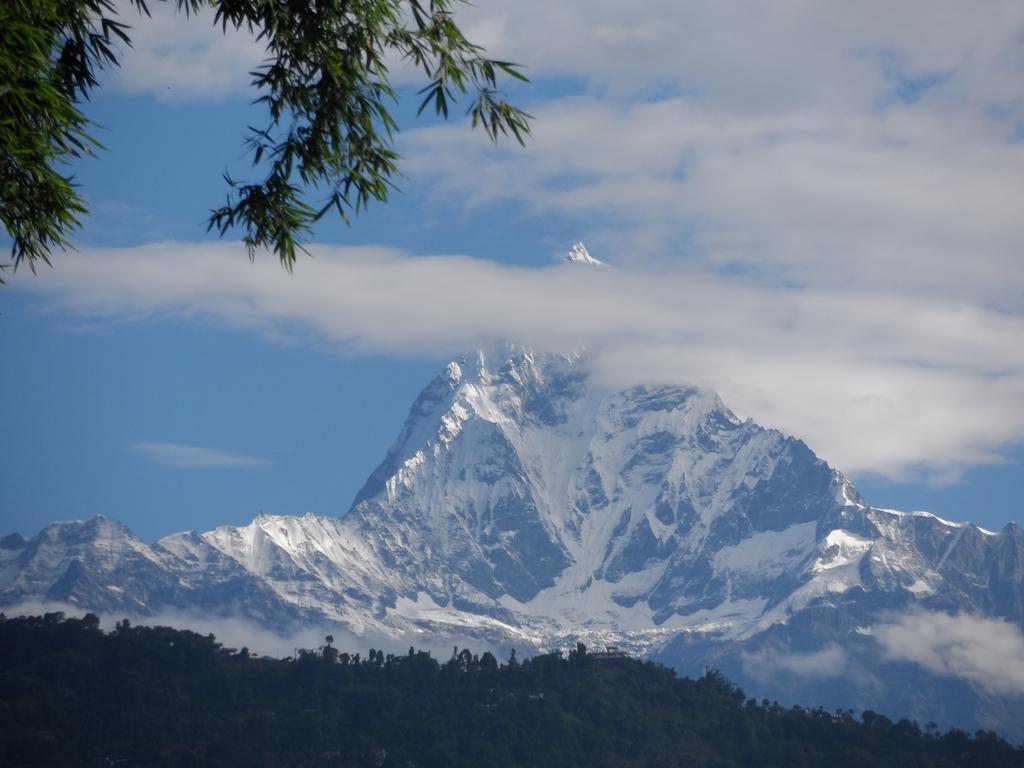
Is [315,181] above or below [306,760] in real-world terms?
above

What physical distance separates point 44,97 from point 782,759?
577 ft

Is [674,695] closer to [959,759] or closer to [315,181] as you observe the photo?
[959,759]

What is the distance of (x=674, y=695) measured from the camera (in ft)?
654

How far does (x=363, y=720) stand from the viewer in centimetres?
18188

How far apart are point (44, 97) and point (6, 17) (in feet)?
3.52

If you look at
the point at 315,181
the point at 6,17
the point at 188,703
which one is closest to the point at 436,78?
the point at 315,181

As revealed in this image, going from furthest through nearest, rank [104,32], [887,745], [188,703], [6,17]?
[887,745], [188,703], [104,32], [6,17]

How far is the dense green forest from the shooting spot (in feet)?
532

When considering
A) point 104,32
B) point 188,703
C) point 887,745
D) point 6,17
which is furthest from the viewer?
point 887,745

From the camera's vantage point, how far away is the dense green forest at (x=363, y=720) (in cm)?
16225

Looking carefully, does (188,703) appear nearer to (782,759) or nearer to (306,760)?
(306,760)

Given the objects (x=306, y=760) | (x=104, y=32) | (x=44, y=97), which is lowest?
(x=306, y=760)

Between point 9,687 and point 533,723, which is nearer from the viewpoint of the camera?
point 9,687

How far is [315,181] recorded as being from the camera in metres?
19.6
